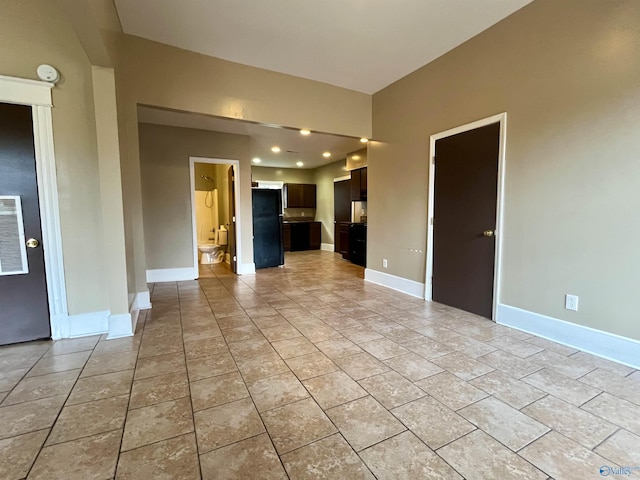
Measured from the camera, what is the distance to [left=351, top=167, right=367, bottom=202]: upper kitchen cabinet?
21.6 feet

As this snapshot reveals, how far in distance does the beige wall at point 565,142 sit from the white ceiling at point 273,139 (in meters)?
2.39

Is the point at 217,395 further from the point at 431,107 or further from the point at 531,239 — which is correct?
the point at 431,107

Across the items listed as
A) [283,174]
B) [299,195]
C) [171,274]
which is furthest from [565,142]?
[283,174]

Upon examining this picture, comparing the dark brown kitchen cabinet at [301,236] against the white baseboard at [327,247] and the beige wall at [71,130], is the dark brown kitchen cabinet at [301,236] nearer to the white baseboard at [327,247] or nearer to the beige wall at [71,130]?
the white baseboard at [327,247]

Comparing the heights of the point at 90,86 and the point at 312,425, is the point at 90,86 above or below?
above

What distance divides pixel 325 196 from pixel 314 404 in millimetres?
7669

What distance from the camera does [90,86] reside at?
8.66 feet

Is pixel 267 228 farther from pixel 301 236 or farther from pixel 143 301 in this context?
pixel 143 301

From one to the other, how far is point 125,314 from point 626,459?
356 centimetres

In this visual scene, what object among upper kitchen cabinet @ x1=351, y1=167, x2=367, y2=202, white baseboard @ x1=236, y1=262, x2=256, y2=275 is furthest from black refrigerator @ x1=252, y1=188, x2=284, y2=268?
upper kitchen cabinet @ x1=351, y1=167, x2=367, y2=202

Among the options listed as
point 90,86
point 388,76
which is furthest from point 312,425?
point 388,76

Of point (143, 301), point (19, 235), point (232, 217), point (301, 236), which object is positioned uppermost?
point (232, 217)

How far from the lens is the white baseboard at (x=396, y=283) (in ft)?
13.2

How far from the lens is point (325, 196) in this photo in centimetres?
904
